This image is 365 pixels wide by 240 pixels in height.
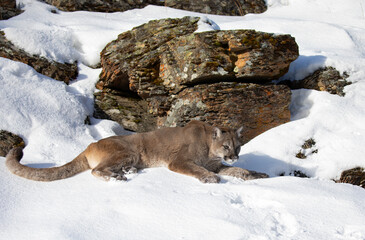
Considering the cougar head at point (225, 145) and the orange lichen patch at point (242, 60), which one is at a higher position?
the orange lichen patch at point (242, 60)

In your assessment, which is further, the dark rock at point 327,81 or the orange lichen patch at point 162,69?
the orange lichen patch at point 162,69

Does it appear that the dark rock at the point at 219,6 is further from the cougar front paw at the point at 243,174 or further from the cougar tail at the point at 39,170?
the cougar tail at the point at 39,170

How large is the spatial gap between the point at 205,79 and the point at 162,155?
9.23 feet

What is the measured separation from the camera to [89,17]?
13.3 metres

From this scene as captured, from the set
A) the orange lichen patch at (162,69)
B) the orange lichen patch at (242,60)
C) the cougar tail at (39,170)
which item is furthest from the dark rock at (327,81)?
the cougar tail at (39,170)

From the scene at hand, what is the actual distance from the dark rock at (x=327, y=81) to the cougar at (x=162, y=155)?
3721 mm

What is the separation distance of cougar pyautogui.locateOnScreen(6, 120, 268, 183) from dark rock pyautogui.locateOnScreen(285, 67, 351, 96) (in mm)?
3721

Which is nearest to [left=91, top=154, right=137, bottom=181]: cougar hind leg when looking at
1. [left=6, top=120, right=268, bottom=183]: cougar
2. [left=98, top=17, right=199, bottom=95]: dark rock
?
[left=6, top=120, right=268, bottom=183]: cougar

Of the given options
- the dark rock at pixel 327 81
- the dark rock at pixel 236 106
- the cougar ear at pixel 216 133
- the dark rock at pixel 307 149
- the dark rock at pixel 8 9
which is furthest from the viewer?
the dark rock at pixel 8 9

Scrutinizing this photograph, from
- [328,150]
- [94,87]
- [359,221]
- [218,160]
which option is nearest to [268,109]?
[328,150]

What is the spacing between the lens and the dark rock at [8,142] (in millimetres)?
6820

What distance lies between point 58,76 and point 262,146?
6.28 m

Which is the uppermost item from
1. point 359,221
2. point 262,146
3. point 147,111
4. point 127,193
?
point 359,221

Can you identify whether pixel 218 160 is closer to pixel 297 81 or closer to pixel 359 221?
pixel 359 221
